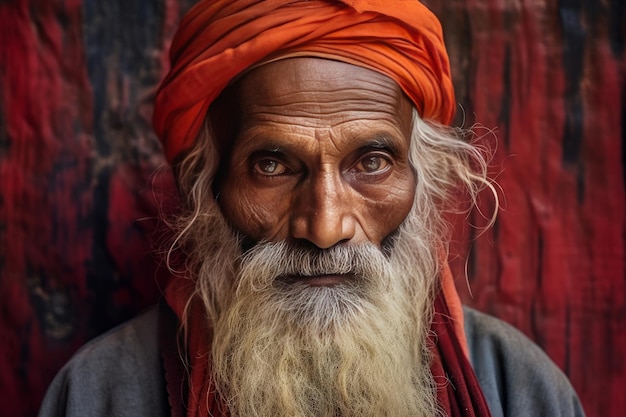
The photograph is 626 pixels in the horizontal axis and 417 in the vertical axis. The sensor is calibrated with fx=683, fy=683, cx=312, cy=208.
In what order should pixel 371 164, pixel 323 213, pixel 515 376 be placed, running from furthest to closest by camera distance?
pixel 515 376 → pixel 371 164 → pixel 323 213

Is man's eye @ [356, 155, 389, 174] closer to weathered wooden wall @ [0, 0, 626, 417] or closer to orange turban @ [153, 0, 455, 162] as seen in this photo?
orange turban @ [153, 0, 455, 162]

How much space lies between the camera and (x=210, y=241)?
4.90 ft

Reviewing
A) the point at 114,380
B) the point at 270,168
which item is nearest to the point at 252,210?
the point at 270,168

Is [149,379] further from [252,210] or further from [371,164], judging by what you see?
[371,164]

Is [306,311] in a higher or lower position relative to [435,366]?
higher

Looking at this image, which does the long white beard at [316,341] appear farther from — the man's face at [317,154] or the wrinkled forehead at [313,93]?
the wrinkled forehead at [313,93]

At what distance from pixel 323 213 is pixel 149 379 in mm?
539

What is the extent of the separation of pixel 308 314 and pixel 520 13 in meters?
1.09

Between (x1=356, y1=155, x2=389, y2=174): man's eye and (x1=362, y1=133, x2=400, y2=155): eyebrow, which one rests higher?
(x1=362, y1=133, x2=400, y2=155): eyebrow

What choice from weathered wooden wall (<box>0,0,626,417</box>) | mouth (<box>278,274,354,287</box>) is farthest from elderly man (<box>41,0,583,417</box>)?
weathered wooden wall (<box>0,0,626,417</box>)

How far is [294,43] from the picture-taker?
50.1 inches

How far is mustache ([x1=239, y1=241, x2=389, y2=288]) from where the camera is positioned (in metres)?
1.29

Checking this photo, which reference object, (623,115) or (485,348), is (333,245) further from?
(623,115)

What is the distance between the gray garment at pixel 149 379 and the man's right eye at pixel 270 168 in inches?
17.5
